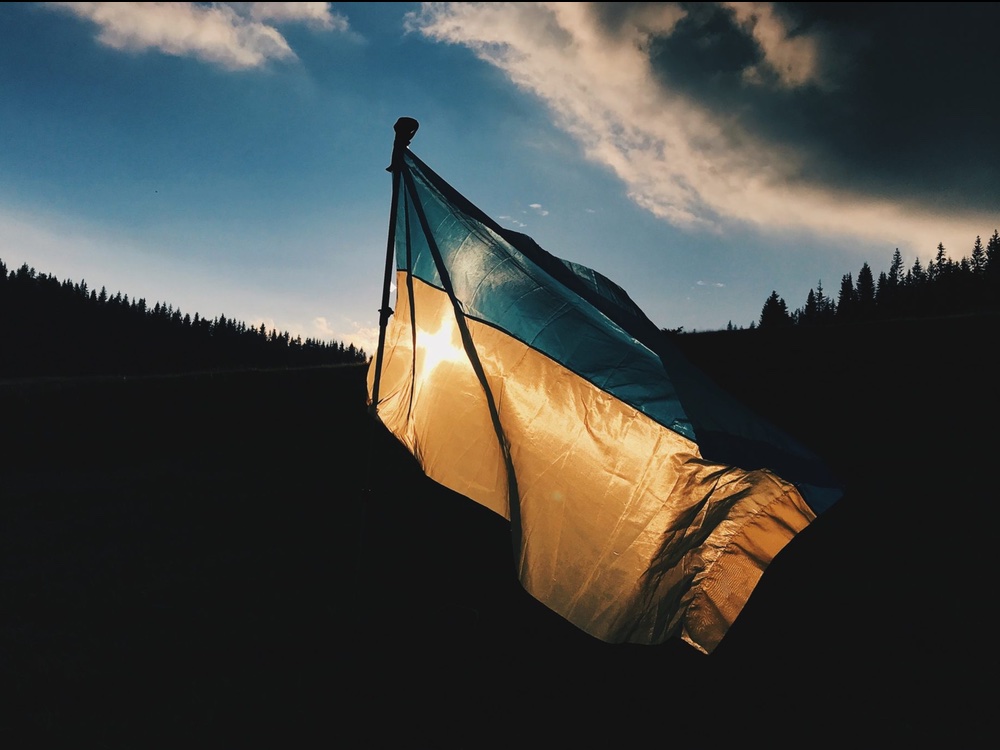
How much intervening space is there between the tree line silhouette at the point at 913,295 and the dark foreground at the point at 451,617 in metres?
32.3

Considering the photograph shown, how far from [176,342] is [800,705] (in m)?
137

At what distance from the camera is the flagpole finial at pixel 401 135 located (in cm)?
467

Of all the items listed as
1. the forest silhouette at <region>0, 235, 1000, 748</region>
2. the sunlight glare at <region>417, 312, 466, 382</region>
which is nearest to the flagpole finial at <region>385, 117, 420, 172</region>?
the sunlight glare at <region>417, 312, 466, 382</region>

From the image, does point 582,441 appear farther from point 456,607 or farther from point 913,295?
point 913,295

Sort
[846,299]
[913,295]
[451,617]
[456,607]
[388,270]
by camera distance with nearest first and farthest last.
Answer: [388,270] < [456,607] < [451,617] < [913,295] < [846,299]

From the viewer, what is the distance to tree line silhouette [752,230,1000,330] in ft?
212

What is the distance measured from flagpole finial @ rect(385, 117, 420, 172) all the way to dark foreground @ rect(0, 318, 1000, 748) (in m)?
2.43

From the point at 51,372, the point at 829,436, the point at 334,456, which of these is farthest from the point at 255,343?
the point at 829,436

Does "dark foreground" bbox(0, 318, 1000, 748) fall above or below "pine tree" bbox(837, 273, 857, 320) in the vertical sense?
below

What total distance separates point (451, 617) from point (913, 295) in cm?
9305

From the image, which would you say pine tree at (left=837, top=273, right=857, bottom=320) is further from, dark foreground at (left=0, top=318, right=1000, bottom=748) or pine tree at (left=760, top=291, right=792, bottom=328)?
dark foreground at (left=0, top=318, right=1000, bottom=748)

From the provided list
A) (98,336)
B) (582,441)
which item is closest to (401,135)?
(582,441)

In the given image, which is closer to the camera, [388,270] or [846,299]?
[388,270]

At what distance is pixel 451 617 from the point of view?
8812 mm
